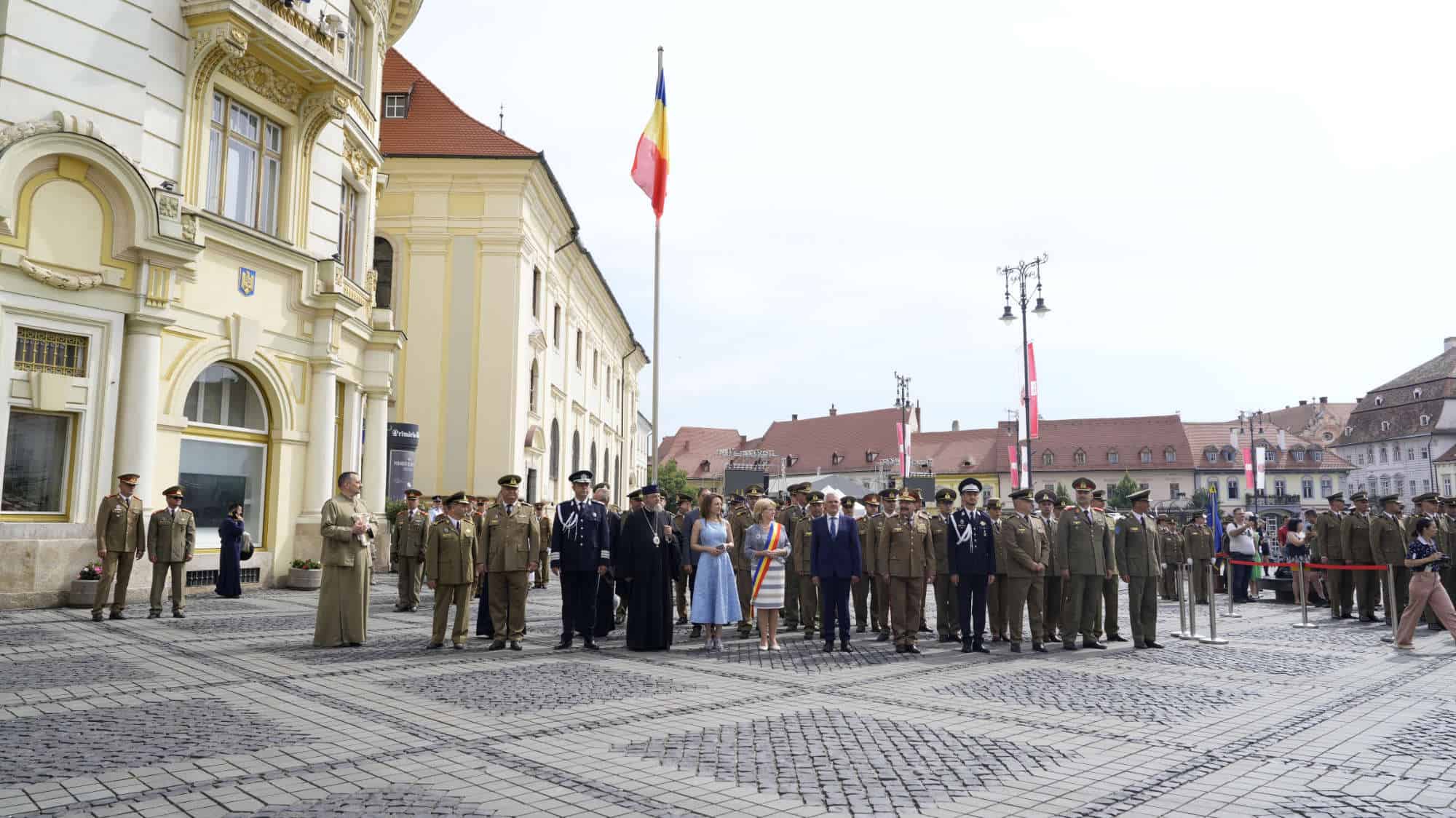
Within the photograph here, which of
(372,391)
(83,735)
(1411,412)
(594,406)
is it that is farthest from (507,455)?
(1411,412)

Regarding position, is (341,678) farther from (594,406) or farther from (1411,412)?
(1411,412)

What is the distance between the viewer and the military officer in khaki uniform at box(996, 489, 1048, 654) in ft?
38.1

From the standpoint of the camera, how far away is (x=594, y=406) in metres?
48.9

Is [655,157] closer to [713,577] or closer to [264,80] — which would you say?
[264,80]

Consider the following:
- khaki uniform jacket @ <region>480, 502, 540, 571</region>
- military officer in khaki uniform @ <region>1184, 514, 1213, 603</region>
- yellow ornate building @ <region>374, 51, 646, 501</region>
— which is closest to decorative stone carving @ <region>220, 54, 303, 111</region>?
khaki uniform jacket @ <region>480, 502, 540, 571</region>

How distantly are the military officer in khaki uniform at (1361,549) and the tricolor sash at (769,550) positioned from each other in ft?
32.5

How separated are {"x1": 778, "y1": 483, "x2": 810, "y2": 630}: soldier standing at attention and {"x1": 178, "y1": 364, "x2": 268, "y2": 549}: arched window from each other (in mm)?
10472

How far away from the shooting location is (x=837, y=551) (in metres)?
11.7

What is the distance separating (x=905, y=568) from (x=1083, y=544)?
7.49 feet

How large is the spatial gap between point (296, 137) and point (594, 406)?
3047cm

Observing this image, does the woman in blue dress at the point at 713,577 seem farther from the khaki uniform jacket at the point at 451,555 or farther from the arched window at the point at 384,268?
the arched window at the point at 384,268

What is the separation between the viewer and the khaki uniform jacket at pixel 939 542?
1281cm

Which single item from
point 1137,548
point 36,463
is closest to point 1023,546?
point 1137,548

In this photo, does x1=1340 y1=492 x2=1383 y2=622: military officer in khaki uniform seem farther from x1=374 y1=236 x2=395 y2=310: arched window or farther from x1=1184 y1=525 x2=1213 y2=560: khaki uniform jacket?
x1=374 y1=236 x2=395 y2=310: arched window
